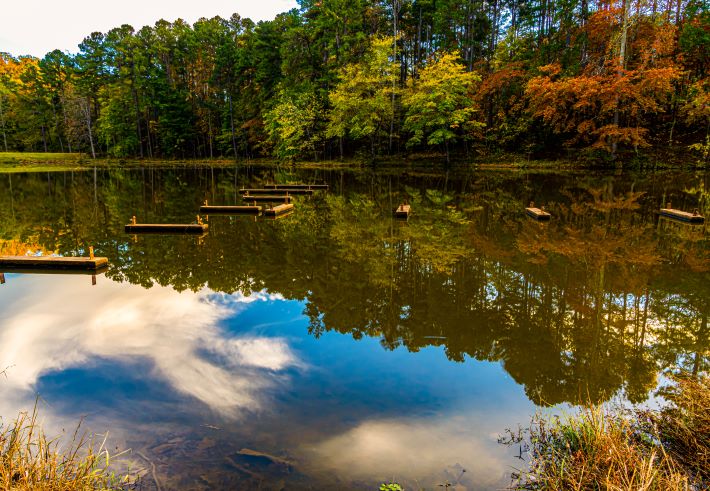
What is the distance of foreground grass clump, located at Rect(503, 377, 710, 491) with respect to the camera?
11.1 feet

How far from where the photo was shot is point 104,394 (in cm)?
570

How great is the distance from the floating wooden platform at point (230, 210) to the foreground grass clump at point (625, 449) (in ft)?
55.1

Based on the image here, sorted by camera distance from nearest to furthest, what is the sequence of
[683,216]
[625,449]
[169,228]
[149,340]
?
[625,449] → [149,340] → [169,228] → [683,216]

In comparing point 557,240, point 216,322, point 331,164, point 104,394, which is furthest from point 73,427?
point 331,164

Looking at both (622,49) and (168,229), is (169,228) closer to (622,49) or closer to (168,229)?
(168,229)

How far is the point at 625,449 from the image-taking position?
11.9 ft

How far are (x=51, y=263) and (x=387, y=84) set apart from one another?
39.2 m

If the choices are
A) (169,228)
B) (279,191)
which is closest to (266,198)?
(279,191)

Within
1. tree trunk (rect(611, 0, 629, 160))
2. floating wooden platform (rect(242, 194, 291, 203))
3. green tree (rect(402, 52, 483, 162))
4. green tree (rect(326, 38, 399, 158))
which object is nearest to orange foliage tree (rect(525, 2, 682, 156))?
tree trunk (rect(611, 0, 629, 160))

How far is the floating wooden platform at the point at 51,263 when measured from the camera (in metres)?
11.5

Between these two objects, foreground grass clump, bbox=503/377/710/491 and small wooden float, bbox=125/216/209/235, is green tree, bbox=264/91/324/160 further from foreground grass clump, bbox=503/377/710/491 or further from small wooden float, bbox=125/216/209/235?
foreground grass clump, bbox=503/377/710/491

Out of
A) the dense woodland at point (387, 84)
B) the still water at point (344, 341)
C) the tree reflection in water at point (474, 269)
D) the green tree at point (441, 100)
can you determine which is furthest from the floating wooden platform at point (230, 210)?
the dense woodland at point (387, 84)

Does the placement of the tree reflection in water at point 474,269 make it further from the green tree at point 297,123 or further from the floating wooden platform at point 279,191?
the green tree at point 297,123

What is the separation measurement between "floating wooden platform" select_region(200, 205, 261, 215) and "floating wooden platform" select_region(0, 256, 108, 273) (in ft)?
26.6
